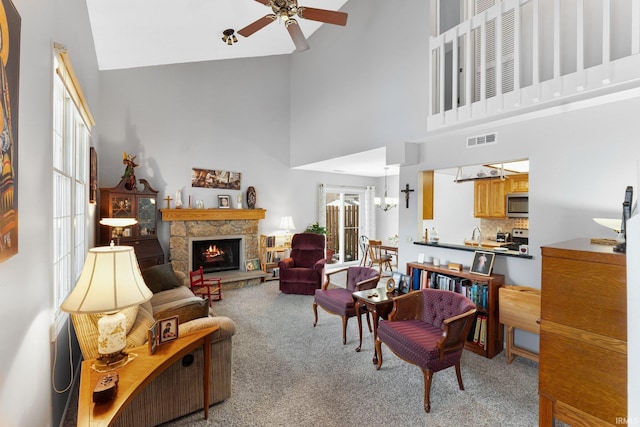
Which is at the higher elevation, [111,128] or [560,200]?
[111,128]

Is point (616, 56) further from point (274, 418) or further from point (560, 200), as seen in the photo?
point (274, 418)

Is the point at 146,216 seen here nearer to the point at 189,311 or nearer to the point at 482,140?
the point at 189,311

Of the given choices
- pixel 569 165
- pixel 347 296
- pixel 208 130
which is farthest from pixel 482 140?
pixel 208 130

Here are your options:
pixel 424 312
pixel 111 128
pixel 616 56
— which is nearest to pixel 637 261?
pixel 424 312

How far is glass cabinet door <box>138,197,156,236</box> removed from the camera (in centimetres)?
482

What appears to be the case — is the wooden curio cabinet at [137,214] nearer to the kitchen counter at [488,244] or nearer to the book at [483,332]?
the book at [483,332]

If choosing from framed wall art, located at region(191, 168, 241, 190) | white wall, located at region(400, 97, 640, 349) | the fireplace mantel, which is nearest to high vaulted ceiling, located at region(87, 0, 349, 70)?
framed wall art, located at region(191, 168, 241, 190)

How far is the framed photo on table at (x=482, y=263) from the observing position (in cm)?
322

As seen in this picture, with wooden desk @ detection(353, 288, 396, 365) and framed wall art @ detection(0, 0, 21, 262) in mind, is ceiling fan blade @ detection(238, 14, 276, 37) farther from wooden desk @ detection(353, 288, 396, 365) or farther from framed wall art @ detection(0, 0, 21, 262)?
wooden desk @ detection(353, 288, 396, 365)

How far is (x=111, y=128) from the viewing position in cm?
491

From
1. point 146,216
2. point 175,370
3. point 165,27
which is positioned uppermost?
point 165,27

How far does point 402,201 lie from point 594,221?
2072 mm

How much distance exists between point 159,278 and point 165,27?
309 centimetres

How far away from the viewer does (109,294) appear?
5.07 ft
